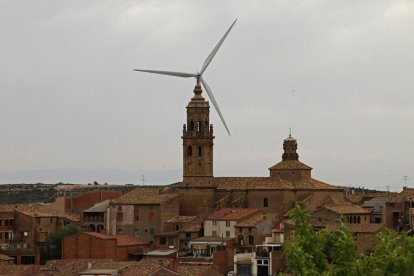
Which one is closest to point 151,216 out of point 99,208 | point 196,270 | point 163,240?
point 163,240

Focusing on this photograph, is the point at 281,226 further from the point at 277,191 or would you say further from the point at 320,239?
the point at 320,239

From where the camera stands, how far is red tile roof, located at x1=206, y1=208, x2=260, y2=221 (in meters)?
118

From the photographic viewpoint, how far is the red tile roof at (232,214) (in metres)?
118

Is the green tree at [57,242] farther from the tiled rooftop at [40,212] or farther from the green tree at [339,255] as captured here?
the green tree at [339,255]

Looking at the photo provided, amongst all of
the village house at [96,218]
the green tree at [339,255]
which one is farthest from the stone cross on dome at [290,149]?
the green tree at [339,255]

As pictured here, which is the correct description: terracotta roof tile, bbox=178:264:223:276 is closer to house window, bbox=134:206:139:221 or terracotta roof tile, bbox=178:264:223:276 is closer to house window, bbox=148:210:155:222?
house window, bbox=148:210:155:222


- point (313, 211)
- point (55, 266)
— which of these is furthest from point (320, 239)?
point (313, 211)

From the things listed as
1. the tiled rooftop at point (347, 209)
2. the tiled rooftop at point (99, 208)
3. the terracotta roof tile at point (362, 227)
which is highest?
the tiled rooftop at point (99, 208)

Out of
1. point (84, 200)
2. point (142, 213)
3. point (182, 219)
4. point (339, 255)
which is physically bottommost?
point (339, 255)

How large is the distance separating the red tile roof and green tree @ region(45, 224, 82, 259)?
1358 cm

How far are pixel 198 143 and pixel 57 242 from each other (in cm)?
1709

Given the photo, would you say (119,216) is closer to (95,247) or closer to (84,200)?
(95,247)

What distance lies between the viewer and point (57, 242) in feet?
403

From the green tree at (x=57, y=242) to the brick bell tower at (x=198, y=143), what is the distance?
502 inches
